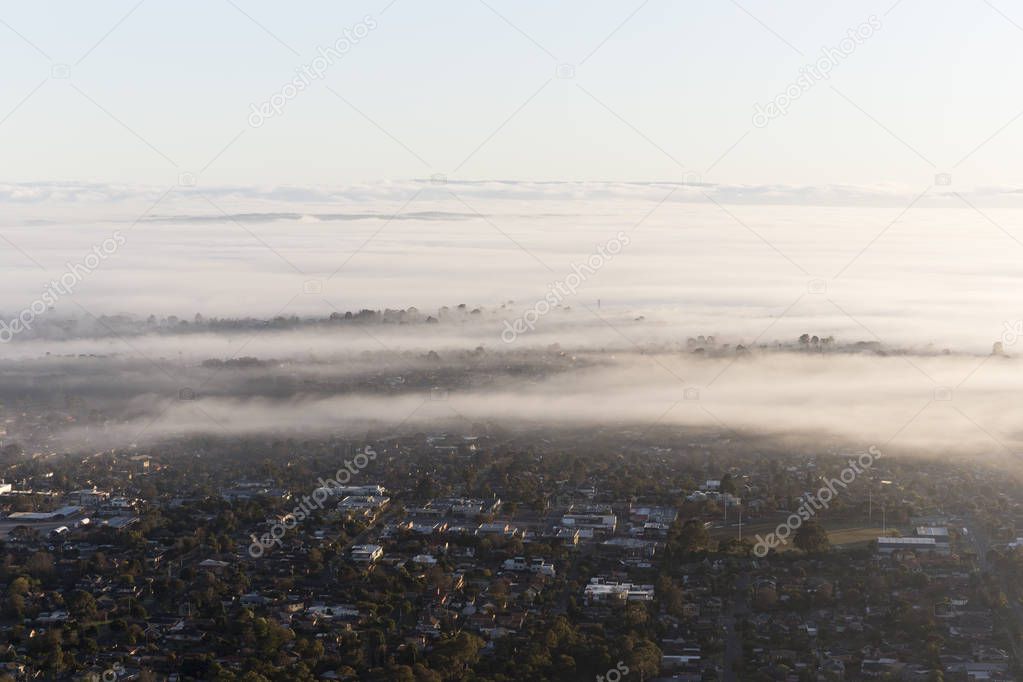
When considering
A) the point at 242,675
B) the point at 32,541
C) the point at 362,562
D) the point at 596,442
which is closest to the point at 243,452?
the point at 596,442

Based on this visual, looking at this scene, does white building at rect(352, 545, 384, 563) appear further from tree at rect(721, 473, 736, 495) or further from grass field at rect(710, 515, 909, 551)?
tree at rect(721, 473, 736, 495)

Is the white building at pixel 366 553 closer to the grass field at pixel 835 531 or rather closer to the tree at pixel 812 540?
the grass field at pixel 835 531

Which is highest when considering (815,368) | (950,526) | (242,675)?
(815,368)

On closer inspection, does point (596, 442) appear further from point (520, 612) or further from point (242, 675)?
point (242, 675)

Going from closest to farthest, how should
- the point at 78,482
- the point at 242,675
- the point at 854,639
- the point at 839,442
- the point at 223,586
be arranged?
1. the point at 242,675
2. the point at 854,639
3. the point at 223,586
4. the point at 78,482
5. the point at 839,442

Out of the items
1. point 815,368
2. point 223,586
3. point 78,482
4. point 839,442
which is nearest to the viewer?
point 223,586

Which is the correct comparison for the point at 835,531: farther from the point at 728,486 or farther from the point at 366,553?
the point at 366,553

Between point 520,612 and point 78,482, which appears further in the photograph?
point 78,482

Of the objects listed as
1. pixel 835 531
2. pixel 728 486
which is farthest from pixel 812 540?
pixel 728 486
